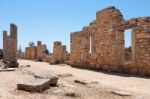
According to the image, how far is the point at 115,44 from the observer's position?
17359 millimetres

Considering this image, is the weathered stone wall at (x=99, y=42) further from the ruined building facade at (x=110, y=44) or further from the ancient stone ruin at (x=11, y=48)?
the ancient stone ruin at (x=11, y=48)

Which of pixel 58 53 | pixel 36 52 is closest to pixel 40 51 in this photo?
pixel 36 52

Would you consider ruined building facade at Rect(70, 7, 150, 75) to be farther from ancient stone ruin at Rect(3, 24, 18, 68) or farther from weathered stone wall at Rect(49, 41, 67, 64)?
ancient stone ruin at Rect(3, 24, 18, 68)

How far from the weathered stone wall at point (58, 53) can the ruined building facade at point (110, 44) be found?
11.6ft

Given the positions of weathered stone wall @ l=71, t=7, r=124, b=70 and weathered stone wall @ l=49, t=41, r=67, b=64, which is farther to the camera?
weathered stone wall @ l=49, t=41, r=67, b=64

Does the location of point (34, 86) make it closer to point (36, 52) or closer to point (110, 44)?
point (110, 44)

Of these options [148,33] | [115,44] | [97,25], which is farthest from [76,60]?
[148,33]

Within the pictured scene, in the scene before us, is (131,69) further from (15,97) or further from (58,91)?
(15,97)

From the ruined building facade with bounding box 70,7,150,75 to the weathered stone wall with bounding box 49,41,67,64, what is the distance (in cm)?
353

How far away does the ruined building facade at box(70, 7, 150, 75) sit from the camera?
1507 cm

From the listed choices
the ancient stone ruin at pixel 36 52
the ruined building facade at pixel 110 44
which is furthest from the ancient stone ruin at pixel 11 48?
the ancient stone ruin at pixel 36 52

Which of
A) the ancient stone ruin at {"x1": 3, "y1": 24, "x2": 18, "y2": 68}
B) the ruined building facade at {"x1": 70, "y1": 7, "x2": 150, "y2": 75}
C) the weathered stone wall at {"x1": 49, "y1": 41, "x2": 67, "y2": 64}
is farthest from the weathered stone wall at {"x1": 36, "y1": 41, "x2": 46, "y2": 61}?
the ancient stone ruin at {"x1": 3, "y1": 24, "x2": 18, "y2": 68}

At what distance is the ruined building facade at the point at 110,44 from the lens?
15.1 meters

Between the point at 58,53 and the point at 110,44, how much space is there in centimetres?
1050
